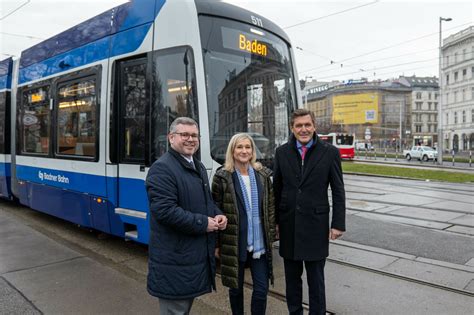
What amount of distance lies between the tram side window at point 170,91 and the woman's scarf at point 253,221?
64.1 inches

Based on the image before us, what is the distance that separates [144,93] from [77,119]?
176 cm

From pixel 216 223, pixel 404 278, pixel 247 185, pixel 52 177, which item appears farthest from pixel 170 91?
pixel 404 278

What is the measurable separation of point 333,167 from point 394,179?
15.9 meters

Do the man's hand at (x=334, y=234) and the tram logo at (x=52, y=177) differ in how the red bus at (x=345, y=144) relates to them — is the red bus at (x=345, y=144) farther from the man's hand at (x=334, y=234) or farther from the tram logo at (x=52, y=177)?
the man's hand at (x=334, y=234)

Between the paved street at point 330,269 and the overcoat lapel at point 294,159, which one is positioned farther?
the paved street at point 330,269

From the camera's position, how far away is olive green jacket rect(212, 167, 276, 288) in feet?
10.6

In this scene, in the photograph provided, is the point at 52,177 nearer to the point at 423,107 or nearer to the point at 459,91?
the point at 459,91

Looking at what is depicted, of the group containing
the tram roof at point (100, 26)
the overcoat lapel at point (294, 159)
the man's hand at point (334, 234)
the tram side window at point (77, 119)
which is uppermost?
the tram roof at point (100, 26)

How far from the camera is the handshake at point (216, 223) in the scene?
110 inches

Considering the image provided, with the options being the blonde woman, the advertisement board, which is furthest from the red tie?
the advertisement board

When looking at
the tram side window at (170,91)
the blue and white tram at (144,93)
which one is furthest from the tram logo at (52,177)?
the tram side window at (170,91)

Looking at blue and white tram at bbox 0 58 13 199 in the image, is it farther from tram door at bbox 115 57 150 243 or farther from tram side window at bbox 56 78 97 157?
tram door at bbox 115 57 150 243

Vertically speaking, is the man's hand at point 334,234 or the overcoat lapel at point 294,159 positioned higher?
the overcoat lapel at point 294,159

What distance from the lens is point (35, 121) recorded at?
7758 mm
